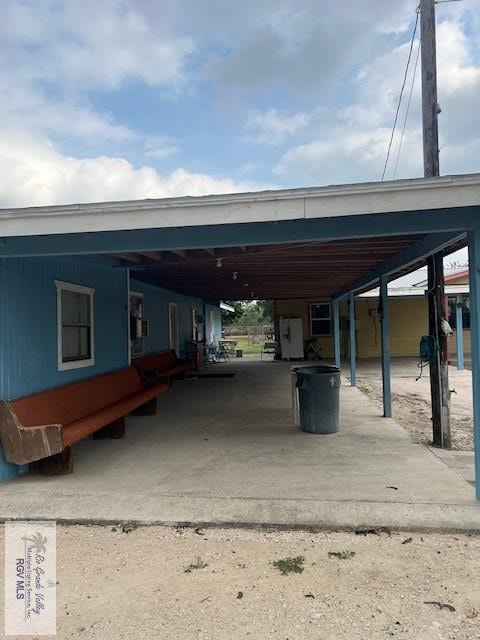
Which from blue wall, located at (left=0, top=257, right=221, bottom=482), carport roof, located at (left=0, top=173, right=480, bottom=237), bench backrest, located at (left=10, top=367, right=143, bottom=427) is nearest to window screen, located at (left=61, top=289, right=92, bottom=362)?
blue wall, located at (left=0, top=257, right=221, bottom=482)

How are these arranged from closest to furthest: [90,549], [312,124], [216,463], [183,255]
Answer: [90,549], [216,463], [183,255], [312,124]

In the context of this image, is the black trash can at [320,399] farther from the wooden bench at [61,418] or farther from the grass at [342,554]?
the grass at [342,554]

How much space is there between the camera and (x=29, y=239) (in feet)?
13.3

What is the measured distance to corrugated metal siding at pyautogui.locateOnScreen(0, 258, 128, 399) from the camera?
168 inches

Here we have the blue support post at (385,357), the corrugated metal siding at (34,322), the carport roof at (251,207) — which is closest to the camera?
the carport roof at (251,207)

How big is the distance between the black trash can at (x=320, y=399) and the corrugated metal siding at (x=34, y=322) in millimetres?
2963

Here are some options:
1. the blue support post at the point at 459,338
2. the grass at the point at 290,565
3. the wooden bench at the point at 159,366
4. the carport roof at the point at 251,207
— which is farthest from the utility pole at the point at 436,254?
the blue support post at the point at 459,338

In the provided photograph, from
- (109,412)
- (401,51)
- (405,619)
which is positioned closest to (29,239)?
(109,412)

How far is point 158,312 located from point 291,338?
26.2 feet

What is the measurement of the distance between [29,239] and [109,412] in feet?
7.35

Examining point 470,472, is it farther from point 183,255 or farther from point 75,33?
point 75,33

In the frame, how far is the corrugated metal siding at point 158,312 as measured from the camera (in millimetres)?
9484

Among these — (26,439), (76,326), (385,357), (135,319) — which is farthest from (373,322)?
(26,439)

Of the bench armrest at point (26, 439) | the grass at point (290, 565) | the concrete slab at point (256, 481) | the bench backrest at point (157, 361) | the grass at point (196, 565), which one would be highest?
the bench backrest at point (157, 361)
